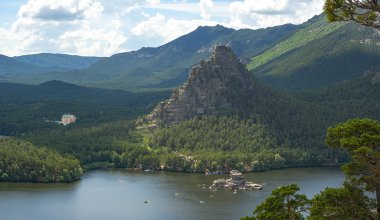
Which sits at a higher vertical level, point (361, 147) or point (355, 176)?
point (361, 147)

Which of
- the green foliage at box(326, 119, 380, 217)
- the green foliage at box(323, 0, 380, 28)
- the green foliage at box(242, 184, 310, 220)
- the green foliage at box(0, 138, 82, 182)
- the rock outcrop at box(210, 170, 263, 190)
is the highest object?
the green foliage at box(323, 0, 380, 28)

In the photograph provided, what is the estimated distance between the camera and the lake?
124688 mm

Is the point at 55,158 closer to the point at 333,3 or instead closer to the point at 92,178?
the point at 92,178

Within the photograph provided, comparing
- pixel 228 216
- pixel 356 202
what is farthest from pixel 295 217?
pixel 228 216

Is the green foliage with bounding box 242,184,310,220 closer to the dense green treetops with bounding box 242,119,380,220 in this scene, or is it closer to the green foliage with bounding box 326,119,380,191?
the dense green treetops with bounding box 242,119,380,220

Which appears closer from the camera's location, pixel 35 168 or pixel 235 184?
pixel 235 184

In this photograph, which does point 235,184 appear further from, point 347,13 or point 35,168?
point 347,13

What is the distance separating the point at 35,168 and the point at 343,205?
130623mm

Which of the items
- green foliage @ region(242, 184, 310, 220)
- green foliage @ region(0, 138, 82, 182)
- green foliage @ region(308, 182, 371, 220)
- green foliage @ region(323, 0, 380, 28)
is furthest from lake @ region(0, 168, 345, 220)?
green foliage @ region(323, 0, 380, 28)

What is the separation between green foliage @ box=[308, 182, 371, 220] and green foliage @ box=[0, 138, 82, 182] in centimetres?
12449

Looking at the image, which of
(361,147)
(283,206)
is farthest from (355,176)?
(283,206)

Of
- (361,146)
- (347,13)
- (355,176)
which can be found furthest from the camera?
(355,176)

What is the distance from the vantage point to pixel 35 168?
546ft

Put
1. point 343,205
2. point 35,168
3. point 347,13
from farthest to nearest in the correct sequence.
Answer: point 35,168 → point 343,205 → point 347,13
